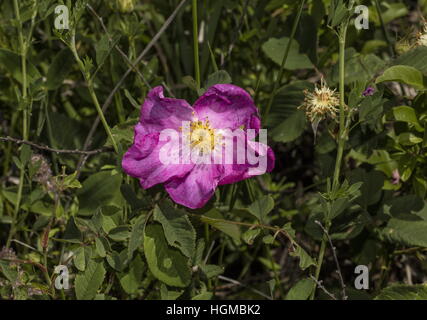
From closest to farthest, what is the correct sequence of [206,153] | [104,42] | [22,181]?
1. [104,42]
2. [206,153]
3. [22,181]

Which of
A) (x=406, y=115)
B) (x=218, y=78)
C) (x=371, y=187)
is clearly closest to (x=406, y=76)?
(x=406, y=115)

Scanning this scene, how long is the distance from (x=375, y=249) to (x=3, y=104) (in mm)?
1260

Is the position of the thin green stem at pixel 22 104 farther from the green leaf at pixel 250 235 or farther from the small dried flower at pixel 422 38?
the small dried flower at pixel 422 38

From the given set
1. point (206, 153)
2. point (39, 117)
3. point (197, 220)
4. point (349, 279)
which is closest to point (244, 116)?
point (206, 153)

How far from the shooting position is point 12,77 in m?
1.88

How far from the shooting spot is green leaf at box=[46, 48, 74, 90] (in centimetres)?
183

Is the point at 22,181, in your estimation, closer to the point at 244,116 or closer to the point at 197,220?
the point at 197,220

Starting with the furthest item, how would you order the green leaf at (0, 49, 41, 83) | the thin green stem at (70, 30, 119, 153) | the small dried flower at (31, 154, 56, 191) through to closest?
the green leaf at (0, 49, 41, 83) → the small dried flower at (31, 154, 56, 191) → the thin green stem at (70, 30, 119, 153)

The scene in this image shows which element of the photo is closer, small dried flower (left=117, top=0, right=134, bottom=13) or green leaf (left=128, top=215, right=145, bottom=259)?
green leaf (left=128, top=215, right=145, bottom=259)

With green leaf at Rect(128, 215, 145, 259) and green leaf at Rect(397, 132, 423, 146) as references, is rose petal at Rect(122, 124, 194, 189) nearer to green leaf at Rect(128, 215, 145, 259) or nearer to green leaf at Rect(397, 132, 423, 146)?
green leaf at Rect(128, 215, 145, 259)

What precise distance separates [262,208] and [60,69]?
2.45 feet

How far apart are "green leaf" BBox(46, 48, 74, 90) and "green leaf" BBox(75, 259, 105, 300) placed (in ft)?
1.94

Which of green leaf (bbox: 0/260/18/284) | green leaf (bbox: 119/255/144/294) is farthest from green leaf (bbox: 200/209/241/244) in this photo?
green leaf (bbox: 0/260/18/284)

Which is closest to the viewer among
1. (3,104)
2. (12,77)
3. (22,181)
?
(22,181)
